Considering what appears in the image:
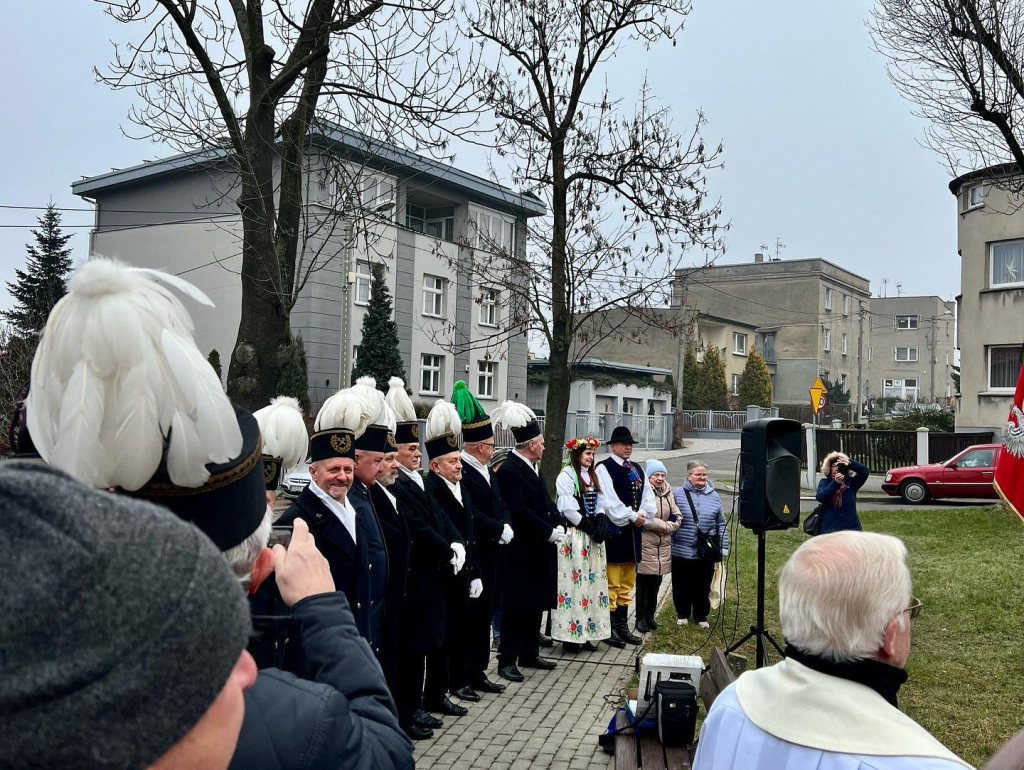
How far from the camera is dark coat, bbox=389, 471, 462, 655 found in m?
6.05

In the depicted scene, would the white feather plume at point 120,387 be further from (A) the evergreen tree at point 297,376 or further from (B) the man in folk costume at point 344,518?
(A) the evergreen tree at point 297,376

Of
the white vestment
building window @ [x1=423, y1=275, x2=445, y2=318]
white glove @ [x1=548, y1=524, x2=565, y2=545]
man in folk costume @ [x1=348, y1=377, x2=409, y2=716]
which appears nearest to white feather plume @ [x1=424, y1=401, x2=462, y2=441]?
man in folk costume @ [x1=348, y1=377, x2=409, y2=716]

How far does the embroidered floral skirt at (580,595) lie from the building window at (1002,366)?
22872 millimetres

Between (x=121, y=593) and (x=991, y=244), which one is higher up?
(x=991, y=244)

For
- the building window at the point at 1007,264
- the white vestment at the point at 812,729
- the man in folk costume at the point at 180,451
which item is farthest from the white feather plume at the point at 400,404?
the building window at the point at 1007,264

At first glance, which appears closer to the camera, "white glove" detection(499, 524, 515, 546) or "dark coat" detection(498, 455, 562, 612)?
"white glove" detection(499, 524, 515, 546)

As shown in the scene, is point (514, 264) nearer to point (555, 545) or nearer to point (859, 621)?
point (555, 545)

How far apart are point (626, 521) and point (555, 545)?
949 mm

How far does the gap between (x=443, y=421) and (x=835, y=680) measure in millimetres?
4919

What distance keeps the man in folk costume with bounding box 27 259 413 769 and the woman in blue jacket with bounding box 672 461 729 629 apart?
25.4ft

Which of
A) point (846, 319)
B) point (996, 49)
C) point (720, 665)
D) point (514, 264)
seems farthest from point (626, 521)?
point (846, 319)

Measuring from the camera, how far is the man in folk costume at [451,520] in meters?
6.73

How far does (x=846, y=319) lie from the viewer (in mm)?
68438

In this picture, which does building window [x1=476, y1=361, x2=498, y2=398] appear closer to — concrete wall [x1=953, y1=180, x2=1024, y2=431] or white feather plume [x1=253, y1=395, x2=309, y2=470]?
concrete wall [x1=953, y1=180, x2=1024, y2=431]
